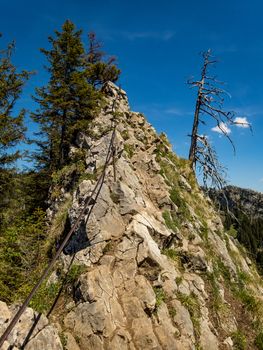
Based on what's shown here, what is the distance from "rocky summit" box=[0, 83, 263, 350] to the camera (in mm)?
7590

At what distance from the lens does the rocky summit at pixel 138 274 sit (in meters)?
7.59

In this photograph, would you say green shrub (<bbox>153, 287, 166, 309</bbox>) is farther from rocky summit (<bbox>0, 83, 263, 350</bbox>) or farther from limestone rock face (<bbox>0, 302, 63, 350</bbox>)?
limestone rock face (<bbox>0, 302, 63, 350</bbox>)

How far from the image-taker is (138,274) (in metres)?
9.09

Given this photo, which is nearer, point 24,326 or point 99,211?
point 24,326

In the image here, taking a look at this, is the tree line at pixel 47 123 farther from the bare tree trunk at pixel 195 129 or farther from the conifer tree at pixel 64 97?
the bare tree trunk at pixel 195 129

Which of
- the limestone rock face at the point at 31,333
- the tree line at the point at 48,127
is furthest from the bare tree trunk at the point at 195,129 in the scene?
the limestone rock face at the point at 31,333

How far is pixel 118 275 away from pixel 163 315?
1.72 meters

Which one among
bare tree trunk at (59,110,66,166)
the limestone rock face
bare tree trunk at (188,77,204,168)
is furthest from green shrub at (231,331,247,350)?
bare tree trunk at (188,77,204,168)

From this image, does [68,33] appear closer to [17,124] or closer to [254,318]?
[17,124]

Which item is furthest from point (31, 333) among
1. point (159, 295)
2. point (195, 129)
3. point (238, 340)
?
point (195, 129)

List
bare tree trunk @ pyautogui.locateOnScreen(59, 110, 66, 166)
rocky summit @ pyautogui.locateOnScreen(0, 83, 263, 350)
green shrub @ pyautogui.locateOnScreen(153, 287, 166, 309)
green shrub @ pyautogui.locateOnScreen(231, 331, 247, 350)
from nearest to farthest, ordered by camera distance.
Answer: rocky summit @ pyautogui.locateOnScreen(0, 83, 263, 350), green shrub @ pyautogui.locateOnScreen(153, 287, 166, 309), green shrub @ pyautogui.locateOnScreen(231, 331, 247, 350), bare tree trunk @ pyautogui.locateOnScreen(59, 110, 66, 166)

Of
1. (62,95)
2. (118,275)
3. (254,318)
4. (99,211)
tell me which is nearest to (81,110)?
(62,95)

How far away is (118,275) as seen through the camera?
8.95m

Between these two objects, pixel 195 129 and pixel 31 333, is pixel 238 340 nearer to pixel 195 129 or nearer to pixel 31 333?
pixel 31 333
